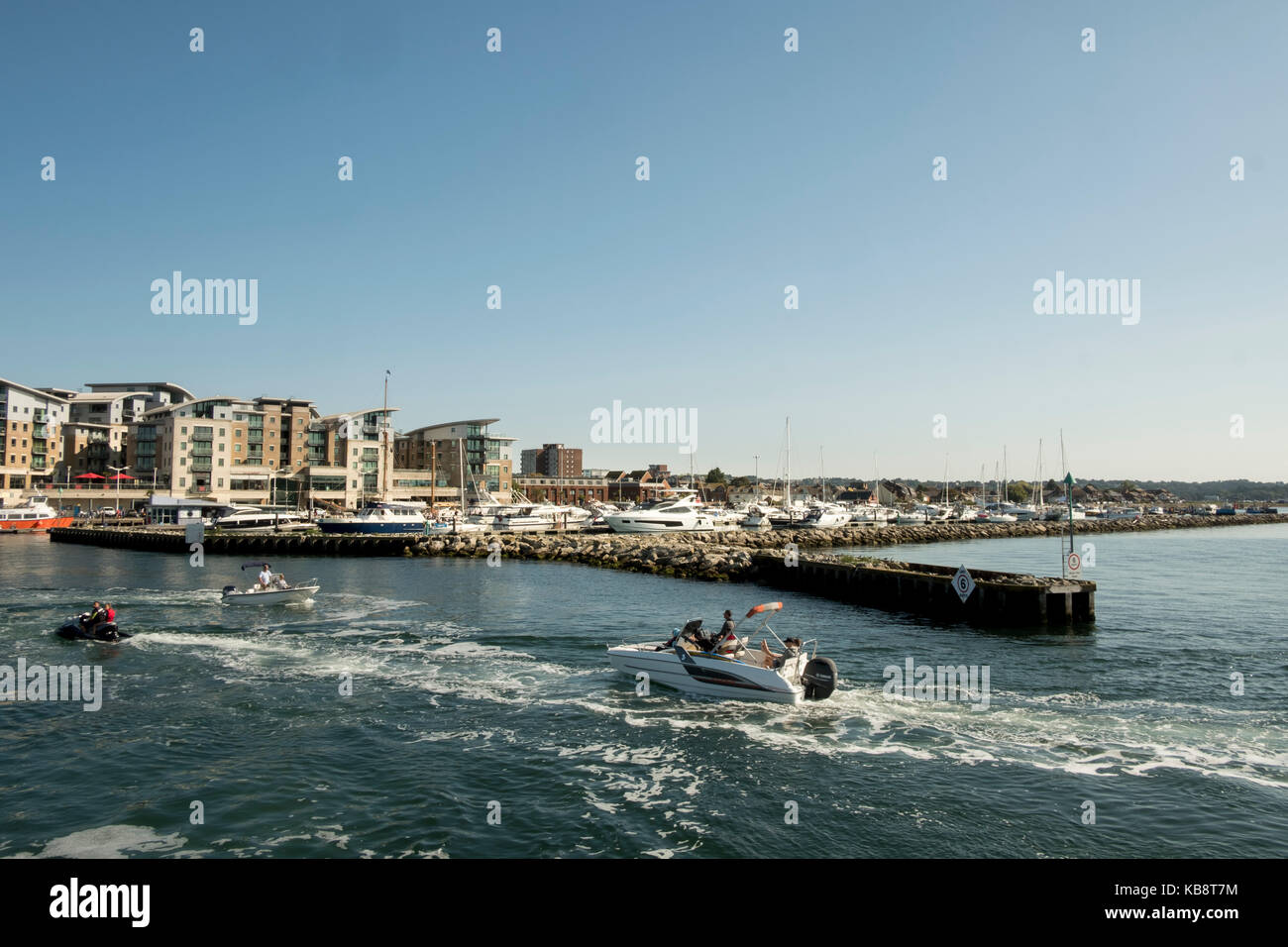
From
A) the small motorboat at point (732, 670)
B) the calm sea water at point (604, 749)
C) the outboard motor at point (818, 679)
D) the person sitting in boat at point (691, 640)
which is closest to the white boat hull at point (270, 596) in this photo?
the calm sea water at point (604, 749)

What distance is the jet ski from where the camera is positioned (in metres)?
33.6

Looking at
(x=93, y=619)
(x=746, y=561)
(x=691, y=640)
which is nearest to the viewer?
(x=691, y=640)

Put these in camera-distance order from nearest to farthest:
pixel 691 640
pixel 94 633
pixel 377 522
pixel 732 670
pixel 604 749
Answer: pixel 604 749
pixel 732 670
pixel 691 640
pixel 94 633
pixel 377 522

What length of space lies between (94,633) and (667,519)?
78048mm

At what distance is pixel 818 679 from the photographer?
83.2ft

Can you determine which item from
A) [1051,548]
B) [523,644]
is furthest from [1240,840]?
[1051,548]

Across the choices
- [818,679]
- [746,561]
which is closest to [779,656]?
[818,679]

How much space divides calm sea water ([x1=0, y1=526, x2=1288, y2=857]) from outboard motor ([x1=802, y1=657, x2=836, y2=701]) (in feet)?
1.42

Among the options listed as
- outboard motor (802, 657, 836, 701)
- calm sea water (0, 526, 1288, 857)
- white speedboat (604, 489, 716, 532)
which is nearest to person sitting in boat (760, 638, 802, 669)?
outboard motor (802, 657, 836, 701)

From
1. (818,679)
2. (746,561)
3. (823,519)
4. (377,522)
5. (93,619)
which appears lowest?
(746,561)

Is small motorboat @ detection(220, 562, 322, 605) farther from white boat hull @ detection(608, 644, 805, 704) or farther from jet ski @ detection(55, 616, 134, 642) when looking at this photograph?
white boat hull @ detection(608, 644, 805, 704)

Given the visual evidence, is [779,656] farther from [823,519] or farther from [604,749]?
[823,519]
